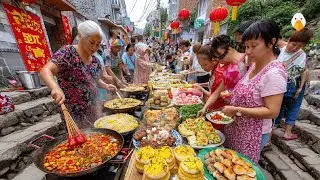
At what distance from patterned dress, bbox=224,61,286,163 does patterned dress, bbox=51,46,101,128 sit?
2016 millimetres

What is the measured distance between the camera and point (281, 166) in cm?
353

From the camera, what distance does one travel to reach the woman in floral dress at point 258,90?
163 cm

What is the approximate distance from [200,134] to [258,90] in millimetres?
792

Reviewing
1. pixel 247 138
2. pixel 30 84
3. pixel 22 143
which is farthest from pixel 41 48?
pixel 247 138

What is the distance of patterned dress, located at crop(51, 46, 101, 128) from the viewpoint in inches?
92.4

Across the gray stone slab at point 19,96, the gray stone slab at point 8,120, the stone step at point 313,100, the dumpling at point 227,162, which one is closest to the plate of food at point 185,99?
the dumpling at point 227,162

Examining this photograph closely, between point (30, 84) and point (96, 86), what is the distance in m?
3.22

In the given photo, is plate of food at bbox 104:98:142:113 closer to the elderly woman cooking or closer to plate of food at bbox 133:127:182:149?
the elderly woman cooking

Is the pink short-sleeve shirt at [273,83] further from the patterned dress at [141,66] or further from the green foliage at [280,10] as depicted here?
the green foliage at [280,10]

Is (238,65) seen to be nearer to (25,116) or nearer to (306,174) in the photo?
(306,174)

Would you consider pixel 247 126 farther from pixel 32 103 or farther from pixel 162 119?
pixel 32 103

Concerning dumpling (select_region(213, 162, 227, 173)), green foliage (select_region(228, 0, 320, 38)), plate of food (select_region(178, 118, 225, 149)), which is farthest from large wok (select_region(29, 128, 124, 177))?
green foliage (select_region(228, 0, 320, 38))

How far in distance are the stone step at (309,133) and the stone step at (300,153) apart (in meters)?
0.09

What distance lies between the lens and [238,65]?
258 centimetres
